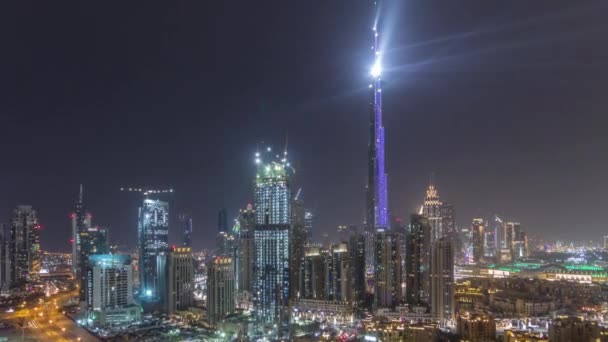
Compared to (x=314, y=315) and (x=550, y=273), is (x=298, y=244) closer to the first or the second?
(x=314, y=315)

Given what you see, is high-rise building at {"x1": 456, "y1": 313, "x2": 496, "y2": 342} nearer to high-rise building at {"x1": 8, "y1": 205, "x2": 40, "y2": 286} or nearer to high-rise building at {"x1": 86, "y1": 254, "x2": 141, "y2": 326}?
high-rise building at {"x1": 86, "y1": 254, "x2": 141, "y2": 326}

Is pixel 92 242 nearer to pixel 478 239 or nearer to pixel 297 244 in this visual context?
pixel 297 244

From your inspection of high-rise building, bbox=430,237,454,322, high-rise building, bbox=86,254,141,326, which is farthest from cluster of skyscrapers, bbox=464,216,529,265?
high-rise building, bbox=86,254,141,326

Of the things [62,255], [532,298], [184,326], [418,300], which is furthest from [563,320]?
[62,255]

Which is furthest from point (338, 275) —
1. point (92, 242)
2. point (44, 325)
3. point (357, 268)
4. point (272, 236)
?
point (92, 242)

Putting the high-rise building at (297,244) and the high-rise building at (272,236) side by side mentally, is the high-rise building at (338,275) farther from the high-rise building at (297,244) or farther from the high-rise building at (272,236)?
the high-rise building at (272,236)

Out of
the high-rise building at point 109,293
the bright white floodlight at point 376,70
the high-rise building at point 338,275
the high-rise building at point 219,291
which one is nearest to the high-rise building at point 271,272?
the high-rise building at point 219,291
